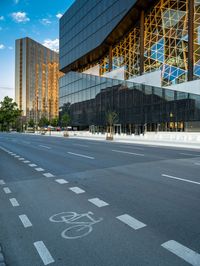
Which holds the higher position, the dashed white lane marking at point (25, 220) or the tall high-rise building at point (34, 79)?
the tall high-rise building at point (34, 79)

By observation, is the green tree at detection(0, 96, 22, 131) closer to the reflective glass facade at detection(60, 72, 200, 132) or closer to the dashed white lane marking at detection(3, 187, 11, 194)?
the reflective glass facade at detection(60, 72, 200, 132)

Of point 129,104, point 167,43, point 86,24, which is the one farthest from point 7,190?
point 86,24

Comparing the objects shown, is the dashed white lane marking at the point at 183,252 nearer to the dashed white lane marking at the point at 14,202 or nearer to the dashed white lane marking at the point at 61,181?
the dashed white lane marking at the point at 14,202

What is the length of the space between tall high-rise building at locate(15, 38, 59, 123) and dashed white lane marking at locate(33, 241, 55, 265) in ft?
492

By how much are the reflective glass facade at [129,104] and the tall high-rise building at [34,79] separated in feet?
289

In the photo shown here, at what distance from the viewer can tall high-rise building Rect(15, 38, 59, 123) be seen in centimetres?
15175

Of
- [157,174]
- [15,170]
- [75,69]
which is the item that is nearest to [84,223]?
[157,174]

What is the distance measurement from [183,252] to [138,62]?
5357cm

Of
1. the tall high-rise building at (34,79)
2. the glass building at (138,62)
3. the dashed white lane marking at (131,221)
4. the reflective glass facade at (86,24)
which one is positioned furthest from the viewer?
the tall high-rise building at (34,79)

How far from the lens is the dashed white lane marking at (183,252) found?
2926 millimetres

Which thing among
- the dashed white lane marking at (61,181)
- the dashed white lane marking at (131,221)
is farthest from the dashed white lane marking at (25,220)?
the dashed white lane marking at (61,181)

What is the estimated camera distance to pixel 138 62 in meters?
52.6

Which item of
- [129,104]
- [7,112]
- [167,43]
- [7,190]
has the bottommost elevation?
[7,190]

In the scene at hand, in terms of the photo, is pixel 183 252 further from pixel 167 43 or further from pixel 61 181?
pixel 167 43
